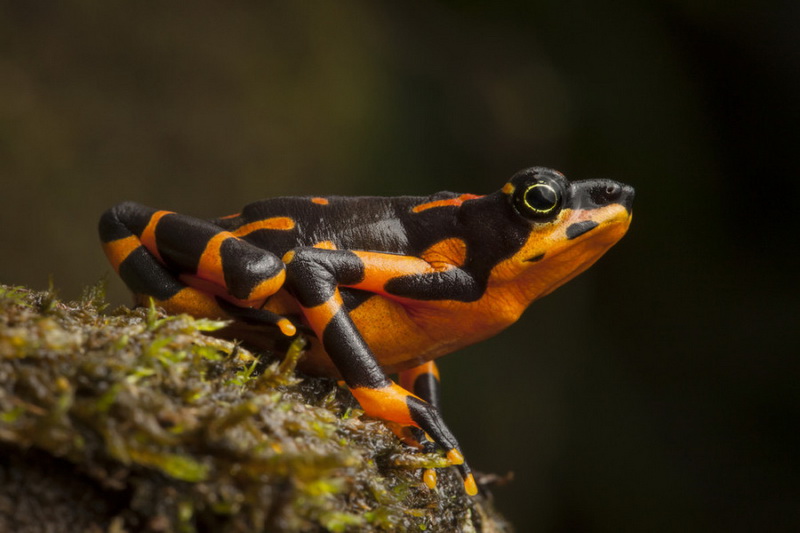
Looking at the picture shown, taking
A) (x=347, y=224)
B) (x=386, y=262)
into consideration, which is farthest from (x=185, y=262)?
(x=386, y=262)

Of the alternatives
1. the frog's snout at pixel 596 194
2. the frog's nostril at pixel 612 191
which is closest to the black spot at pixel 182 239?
the frog's snout at pixel 596 194

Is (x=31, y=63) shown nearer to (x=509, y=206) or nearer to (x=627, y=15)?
(x=509, y=206)

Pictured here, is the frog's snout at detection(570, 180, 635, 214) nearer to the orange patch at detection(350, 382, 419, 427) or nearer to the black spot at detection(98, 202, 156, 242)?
the orange patch at detection(350, 382, 419, 427)

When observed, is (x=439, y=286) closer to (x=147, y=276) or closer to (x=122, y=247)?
(x=147, y=276)

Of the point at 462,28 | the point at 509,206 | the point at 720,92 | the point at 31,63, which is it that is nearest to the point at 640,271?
the point at 720,92

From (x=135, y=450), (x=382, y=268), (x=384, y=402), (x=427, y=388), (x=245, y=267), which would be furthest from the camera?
(x=427, y=388)

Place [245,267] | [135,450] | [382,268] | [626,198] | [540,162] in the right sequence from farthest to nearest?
[540,162] → [626,198] → [382,268] → [245,267] → [135,450]
